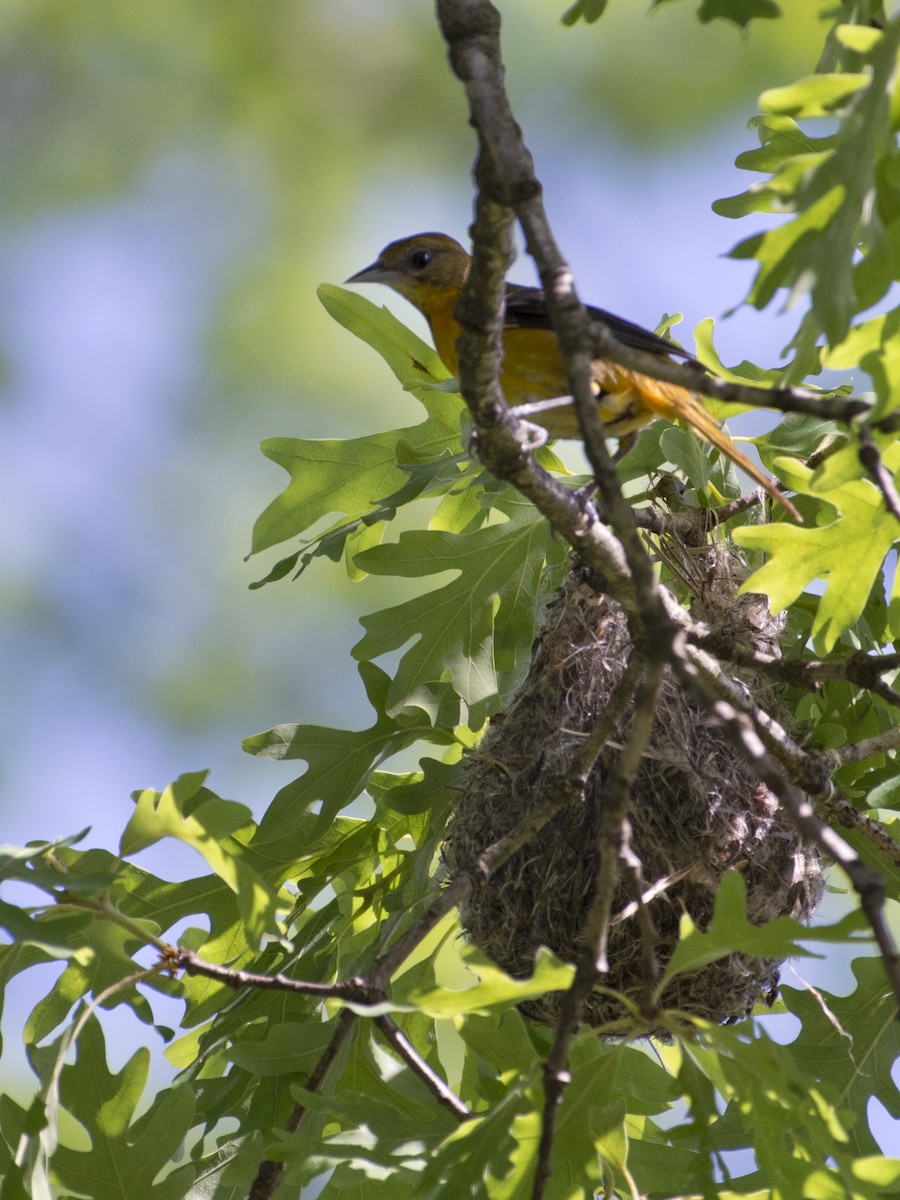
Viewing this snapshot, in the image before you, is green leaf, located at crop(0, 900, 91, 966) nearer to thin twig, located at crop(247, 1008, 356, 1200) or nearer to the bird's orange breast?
thin twig, located at crop(247, 1008, 356, 1200)

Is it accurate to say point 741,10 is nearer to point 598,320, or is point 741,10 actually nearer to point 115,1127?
point 598,320

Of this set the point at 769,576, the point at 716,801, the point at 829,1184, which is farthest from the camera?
the point at 716,801

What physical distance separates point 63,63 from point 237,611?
4186 millimetres

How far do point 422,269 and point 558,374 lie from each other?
0.85m

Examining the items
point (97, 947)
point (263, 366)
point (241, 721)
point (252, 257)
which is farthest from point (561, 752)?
point (252, 257)

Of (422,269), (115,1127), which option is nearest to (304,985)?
(115,1127)

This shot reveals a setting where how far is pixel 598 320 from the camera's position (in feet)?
9.15

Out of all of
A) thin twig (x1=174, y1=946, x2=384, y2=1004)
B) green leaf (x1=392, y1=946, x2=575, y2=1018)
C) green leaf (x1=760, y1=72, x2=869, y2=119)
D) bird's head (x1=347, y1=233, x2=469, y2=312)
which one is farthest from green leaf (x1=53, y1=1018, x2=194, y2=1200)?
bird's head (x1=347, y1=233, x2=469, y2=312)

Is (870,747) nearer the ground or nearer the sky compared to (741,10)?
nearer the ground

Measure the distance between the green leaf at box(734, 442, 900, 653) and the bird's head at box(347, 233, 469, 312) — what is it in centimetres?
175

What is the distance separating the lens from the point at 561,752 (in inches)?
114

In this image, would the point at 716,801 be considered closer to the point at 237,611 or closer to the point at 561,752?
the point at 561,752

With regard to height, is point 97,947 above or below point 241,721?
below

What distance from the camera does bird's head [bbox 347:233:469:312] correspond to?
3.96 m
